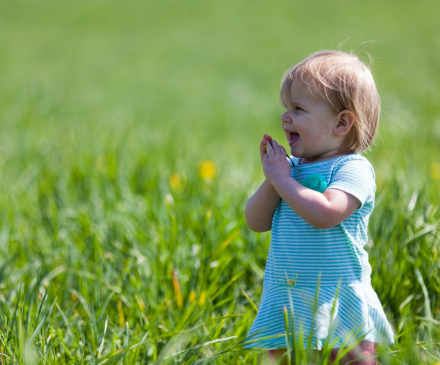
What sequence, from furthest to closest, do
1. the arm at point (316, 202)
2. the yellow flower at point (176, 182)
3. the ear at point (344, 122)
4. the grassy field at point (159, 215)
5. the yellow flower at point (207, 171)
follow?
the yellow flower at point (207, 171) < the yellow flower at point (176, 182) < the grassy field at point (159, 215) < the ear at point (344, 122) < the arm at point (316, 202)

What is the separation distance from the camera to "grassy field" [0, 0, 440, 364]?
1828mm

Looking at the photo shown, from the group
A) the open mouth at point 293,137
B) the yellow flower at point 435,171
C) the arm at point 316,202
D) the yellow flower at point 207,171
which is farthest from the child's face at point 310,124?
the yellow flower at point 207,171

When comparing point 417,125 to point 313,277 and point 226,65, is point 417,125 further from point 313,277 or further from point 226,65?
point 226,65

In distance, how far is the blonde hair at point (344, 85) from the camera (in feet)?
5.13

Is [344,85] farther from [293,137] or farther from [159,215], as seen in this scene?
[159,215]

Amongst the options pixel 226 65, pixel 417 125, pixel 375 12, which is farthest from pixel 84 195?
pixel 375 12

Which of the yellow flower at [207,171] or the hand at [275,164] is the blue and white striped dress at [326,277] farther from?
the yellow flower at [207,171]

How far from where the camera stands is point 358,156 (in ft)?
5.33

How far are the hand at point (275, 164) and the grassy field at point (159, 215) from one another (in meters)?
0.45

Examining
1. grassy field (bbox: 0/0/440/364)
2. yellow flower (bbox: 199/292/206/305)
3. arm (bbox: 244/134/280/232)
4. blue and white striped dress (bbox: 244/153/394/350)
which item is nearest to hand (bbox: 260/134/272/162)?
arm (bbox: 244/134/280/232)

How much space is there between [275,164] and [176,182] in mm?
1769

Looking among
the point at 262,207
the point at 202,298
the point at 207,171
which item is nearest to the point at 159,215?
the point at 207,171

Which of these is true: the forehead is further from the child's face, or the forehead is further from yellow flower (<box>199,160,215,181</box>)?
yellow flower (<box>199,160,215,181</box>)

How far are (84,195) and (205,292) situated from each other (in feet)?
5.12
